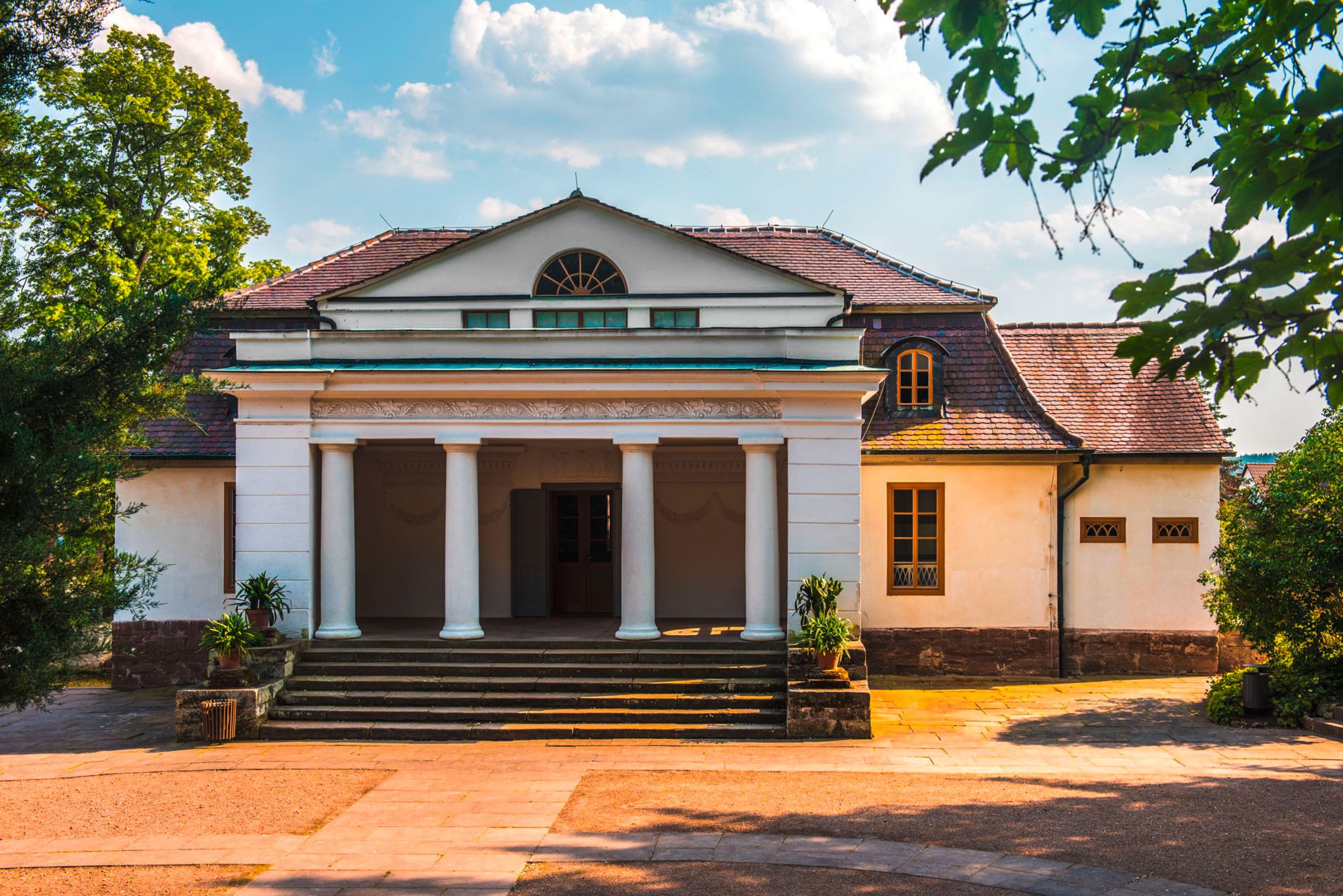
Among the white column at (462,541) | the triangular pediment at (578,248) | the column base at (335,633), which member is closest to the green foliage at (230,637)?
the column base at (335,633)

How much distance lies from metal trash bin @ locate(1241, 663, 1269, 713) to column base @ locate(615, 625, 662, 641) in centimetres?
740

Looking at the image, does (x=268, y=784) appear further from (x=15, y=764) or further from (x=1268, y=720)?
(x=1268, y=720)

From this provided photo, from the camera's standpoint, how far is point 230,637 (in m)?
13.5

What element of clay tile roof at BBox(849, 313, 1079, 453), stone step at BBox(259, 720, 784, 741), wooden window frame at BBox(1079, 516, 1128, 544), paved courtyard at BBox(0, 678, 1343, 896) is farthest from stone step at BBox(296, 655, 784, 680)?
wooden window frame at BBox(1079, 516, 1128, 544)

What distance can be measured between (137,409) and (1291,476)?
13.0 meters

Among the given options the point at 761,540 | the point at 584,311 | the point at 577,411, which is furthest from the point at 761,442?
the point at 584,311

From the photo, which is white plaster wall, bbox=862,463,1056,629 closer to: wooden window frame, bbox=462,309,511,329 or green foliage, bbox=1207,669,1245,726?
green foliage, bbox=1207,669,1245,726

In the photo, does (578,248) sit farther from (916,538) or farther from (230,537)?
(230,537)

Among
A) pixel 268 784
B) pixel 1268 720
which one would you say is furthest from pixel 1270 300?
pixel 1268 720

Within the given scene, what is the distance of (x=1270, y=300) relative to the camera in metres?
4.58

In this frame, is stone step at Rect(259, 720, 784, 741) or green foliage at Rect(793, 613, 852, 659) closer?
stone step at Rect(259, 720, 784, 741)

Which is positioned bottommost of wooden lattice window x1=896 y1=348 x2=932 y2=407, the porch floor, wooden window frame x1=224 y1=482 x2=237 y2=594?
the porch floor

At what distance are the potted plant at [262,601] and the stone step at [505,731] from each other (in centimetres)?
162

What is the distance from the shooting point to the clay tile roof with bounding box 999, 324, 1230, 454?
56.6 feet
